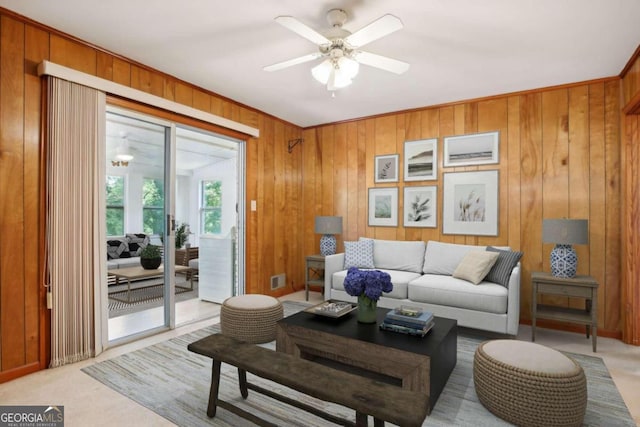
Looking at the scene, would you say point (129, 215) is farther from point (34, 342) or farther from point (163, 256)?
point (34, 342)

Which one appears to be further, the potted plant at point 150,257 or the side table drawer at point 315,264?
the side table drawer at point 315,264

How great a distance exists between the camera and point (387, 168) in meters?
4.52

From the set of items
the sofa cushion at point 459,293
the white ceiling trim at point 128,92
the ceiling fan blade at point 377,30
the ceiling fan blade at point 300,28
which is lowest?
the sofa cushion at point 459,293

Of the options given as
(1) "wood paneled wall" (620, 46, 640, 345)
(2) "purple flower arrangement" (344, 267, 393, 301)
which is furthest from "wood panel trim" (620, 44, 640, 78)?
(2) "purple flower arrangement" (344, 267, 393, 301)

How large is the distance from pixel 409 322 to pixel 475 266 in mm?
1462

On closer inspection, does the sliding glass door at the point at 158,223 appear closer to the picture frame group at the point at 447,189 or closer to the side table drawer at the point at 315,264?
the side table drawer at the point at 315,264

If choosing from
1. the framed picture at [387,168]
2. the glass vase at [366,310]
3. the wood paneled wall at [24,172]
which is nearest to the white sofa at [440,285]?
the framed picture at [387,168]

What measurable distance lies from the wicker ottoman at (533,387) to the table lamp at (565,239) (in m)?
1.45

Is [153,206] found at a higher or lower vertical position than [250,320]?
higher

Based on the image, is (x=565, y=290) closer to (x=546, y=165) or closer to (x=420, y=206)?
(x=546, y=165)

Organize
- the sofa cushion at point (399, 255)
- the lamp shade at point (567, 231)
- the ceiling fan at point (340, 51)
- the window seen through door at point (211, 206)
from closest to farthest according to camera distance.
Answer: the ceiling fan at point (340, 51), the lamp shade at point (567, 231), the sofa cushion at point (399, 255), the window seen through door at point (211, 206)

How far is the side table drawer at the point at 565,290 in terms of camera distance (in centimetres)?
292

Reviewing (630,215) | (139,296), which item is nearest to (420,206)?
(630,215)

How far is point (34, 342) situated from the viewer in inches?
95.8
